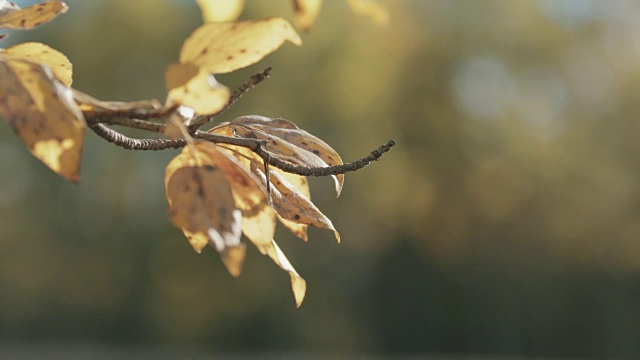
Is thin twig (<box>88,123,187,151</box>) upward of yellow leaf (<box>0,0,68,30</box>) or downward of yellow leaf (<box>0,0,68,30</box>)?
downward

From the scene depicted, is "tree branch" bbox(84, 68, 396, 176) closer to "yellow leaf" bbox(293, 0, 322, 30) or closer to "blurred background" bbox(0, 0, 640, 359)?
"yellow leaf" bbox(293, 0, 322, 30)

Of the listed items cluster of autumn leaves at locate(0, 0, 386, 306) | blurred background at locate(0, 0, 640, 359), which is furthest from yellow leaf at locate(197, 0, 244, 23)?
blurred background at locate(0, 0, 640, 359)

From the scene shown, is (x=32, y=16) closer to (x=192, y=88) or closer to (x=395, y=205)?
(x=192, y=88)

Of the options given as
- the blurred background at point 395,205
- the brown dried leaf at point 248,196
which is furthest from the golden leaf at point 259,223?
the blurred background at point 395,205

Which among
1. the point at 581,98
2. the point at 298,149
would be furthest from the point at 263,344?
the point at 298,149

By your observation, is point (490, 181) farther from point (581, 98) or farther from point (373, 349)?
point (373, 349)

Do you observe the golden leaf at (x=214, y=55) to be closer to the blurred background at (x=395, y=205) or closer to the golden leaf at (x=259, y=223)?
the golden leaf at (x=259, y=223)

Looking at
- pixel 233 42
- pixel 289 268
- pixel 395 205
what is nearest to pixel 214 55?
pixel 233 42
